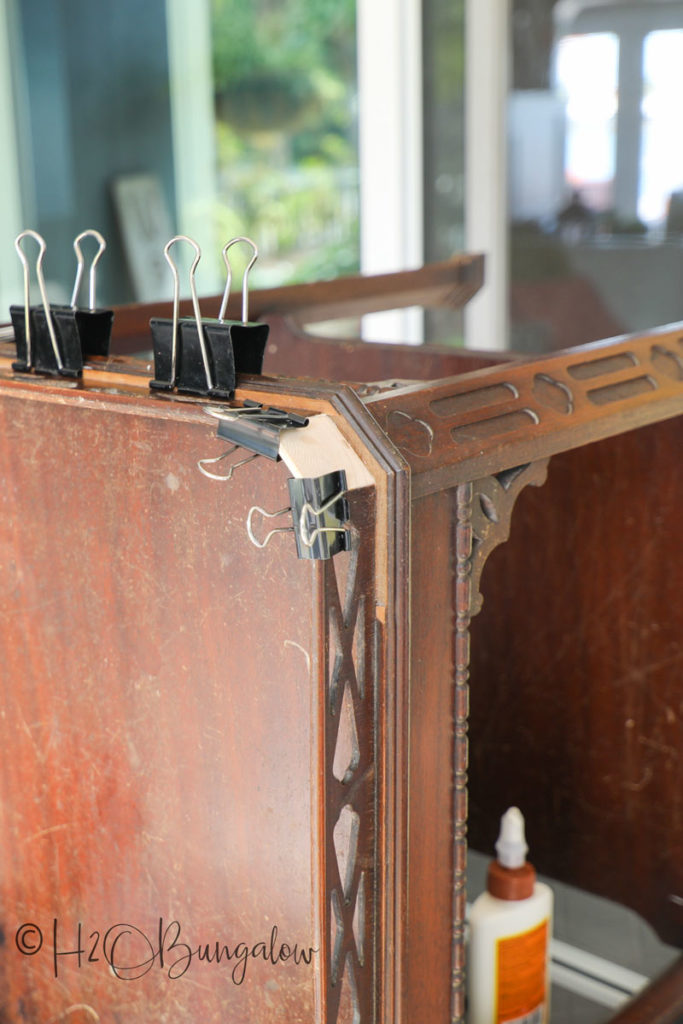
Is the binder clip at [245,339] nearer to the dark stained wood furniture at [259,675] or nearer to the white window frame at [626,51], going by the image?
the dark stained wood furniture at [259,675]

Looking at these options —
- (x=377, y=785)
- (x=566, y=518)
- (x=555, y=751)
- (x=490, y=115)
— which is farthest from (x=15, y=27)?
(x=377, y=785)

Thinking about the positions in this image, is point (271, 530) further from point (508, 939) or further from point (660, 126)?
point (660, 126)

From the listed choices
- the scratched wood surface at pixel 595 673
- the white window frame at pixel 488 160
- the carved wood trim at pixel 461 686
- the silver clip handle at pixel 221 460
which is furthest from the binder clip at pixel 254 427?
the white window frame at pixel 488 160

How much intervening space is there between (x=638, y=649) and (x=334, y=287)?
0.51 m

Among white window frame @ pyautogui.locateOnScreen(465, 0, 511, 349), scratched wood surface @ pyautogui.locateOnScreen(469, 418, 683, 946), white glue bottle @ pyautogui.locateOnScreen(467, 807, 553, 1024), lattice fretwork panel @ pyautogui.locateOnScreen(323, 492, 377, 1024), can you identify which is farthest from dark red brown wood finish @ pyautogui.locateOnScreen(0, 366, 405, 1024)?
Result: white window frame @ pyautogui.locateOnScreen(465, 0, 511, 349)

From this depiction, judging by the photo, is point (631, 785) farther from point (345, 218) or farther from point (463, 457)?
point (345, 218)

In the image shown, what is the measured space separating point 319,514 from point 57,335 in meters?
0.29

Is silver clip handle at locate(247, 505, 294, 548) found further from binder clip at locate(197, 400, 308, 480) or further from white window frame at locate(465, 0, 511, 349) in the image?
white window frame at locate(465, 0, 511, 349)

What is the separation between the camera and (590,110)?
2.07 metres

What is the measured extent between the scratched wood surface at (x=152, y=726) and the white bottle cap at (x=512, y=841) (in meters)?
0.28

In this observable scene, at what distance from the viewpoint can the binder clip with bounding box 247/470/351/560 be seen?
1.85 feet

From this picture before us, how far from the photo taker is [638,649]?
1076mm

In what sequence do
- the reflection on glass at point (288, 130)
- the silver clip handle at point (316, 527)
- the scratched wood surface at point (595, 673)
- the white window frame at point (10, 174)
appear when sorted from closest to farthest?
the silver clip handle at point (316, 527) → the scratched wood surface at point (595, 673) → the white window frame at point (10, 174) → the reflection on glass at point (288, 130)

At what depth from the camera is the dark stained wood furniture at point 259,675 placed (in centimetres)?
61
